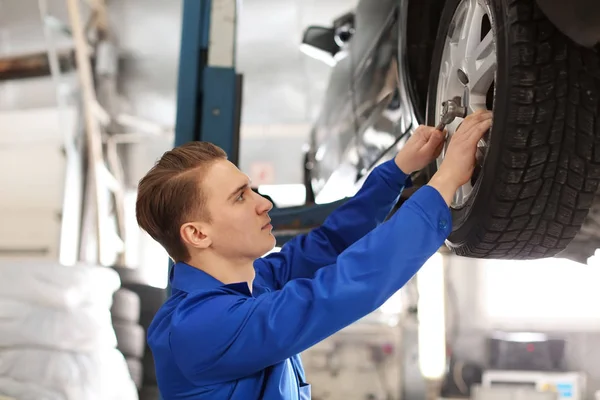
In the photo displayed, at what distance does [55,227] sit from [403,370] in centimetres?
316

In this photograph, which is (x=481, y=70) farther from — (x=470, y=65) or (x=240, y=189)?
(x=240, y=189)

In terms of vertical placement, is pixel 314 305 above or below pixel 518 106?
below

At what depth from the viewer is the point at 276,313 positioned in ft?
3.11

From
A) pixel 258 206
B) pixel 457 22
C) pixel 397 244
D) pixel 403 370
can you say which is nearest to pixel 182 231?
pixel 258 206

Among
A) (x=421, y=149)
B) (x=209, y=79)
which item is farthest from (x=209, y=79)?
(x=421, y=149)

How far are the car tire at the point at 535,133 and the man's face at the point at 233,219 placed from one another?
15.0 inches

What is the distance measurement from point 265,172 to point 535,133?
195 inches

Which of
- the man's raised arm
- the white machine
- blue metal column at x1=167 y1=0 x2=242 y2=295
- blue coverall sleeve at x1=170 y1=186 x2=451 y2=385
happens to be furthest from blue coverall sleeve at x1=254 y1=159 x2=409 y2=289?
the white machine

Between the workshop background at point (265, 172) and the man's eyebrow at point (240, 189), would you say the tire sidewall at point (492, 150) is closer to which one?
the man's eyebrow at point (240, 189)

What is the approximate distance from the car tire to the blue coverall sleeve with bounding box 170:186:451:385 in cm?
12

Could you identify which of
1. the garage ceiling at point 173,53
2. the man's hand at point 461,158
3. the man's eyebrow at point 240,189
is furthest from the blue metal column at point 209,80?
the garage ceiling at point 173,53

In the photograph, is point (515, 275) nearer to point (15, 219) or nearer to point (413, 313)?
point (413, 313)

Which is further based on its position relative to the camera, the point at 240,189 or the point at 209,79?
the point at 209,79

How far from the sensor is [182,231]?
1.14 meters
